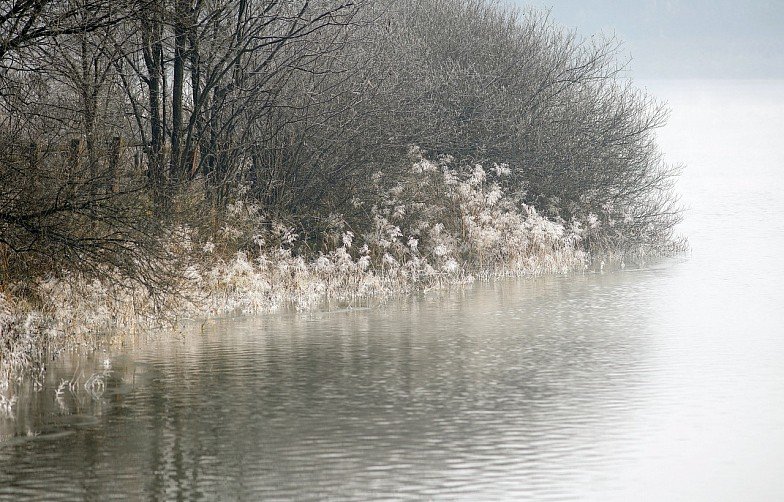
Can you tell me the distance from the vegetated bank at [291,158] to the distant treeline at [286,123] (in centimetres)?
6

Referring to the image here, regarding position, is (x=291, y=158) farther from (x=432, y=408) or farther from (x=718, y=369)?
(x=432, y=408)

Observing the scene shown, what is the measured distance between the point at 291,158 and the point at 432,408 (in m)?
10.9

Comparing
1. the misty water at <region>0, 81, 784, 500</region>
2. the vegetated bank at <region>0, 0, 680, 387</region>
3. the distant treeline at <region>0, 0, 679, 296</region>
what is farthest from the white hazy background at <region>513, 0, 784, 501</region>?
the vegetated bank at <region>0, 0, 680, 387</region>

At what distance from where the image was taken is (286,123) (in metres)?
22.5

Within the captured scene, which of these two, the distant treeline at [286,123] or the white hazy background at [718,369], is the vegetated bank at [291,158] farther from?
the white hazy background at [718,369]

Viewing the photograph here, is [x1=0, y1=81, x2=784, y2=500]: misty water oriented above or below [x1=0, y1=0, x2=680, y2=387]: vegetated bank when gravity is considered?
below

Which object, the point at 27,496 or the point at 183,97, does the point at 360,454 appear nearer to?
the point at 27,496

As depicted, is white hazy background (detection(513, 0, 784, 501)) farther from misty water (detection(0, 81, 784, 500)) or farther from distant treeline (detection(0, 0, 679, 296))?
distant treeline (detection(0, 0, 679, 296))

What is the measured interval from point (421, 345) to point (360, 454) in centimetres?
704

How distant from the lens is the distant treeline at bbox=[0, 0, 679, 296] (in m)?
14.7

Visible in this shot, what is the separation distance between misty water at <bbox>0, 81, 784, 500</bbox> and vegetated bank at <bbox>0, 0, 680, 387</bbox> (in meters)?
1.05

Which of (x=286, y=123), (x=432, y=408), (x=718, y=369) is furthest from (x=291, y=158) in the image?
(x=432, y=408)

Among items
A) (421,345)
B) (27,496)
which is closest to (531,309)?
(421,345)

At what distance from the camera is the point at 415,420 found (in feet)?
40.8
